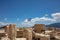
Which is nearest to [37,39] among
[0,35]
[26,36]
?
[26,36]

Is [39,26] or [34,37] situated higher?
[39,26]

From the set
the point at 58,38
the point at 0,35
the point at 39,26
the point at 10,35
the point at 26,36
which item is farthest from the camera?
the point at 39,26

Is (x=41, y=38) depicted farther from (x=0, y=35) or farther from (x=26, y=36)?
(x=0, y=35)

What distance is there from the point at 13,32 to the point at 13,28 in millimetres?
336

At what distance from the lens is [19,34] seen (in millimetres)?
14812

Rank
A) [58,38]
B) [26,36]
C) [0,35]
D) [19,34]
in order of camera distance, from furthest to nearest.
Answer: [58,38]
[19,34]
[26,36]
[0,35]

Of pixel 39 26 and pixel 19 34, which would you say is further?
pixel 39 26

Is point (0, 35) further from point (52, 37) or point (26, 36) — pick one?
point (52, 37)

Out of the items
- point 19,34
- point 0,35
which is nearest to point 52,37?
point 19,34

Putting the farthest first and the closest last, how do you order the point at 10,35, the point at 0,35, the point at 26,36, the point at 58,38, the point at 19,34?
the point at 58,38 → the point at 19,34 → the point at 26,36 → the point at 10,35 → the point at 0,35

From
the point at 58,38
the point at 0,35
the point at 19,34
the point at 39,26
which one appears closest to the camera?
the point at 0,35

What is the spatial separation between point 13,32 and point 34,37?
7.71 feet

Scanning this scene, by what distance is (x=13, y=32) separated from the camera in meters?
13.4

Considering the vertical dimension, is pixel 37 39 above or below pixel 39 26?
below
